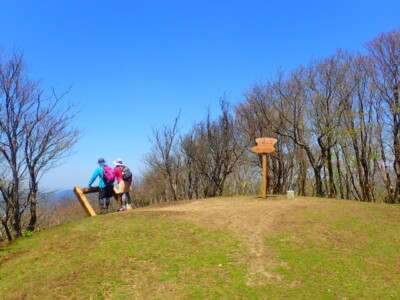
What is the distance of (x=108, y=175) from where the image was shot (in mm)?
11461

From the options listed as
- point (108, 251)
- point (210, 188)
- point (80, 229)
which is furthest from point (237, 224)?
point (210, 188)

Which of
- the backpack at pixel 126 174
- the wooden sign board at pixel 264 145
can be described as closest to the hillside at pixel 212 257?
the backpack at pixel 126 174

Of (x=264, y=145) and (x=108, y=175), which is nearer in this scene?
(x=108, y=175)

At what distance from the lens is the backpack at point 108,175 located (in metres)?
11.4

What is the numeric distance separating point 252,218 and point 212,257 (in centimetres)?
277

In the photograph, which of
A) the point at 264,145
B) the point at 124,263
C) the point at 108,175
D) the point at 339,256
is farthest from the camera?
the point at 264,145

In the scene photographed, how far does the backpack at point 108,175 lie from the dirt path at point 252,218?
2.51 meters

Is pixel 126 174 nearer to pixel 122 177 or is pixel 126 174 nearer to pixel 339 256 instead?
pixel 122 177

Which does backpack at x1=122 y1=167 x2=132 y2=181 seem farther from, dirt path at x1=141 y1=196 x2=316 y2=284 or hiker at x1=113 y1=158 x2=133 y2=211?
dirt path at x1=141 y1=196 x2=316 y2=284

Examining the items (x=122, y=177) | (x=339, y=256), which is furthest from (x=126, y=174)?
(x=339, y=256)

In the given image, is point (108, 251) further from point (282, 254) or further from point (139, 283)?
point (282, 254)

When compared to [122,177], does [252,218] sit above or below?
below

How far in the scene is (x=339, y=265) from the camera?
7188 mm

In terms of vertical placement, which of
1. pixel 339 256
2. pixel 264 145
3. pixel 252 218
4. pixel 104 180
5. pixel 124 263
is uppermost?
pixel 264 145
